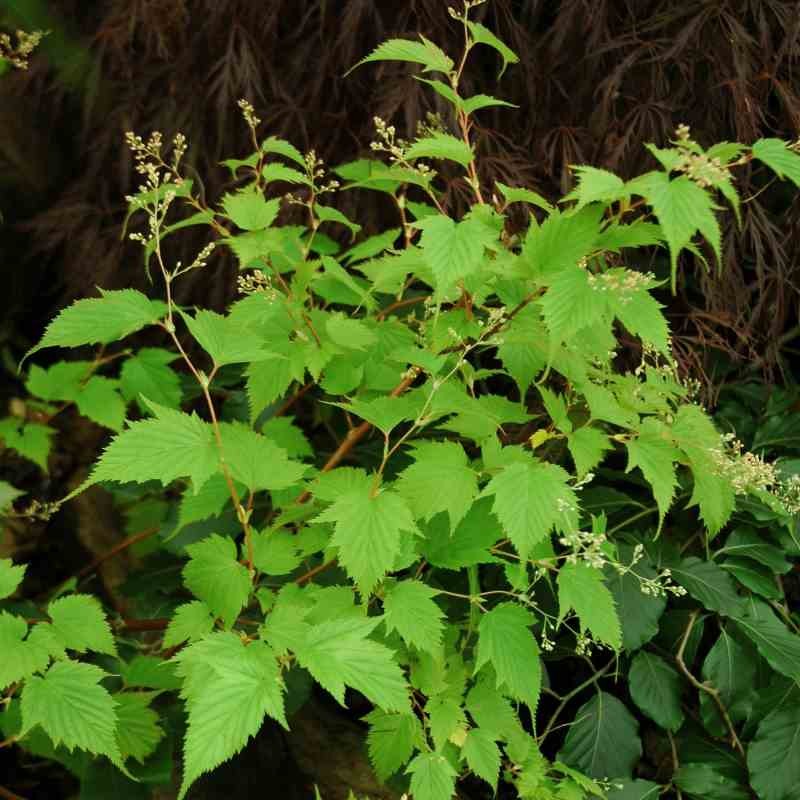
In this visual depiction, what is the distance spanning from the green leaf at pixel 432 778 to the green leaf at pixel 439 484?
0.37m

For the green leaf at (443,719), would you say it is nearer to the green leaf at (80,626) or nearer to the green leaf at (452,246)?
the green leaf at (80,626)

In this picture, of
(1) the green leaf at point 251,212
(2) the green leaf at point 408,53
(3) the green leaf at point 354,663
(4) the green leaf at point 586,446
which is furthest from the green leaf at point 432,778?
(2) the green leaf at point 408,53

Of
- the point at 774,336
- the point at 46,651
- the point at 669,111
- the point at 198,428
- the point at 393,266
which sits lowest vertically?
the point at 46,651

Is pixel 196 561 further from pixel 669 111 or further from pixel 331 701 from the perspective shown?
pixel 669 111

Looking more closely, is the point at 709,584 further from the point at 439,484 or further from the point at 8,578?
the point at 8,578

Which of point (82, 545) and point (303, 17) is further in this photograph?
point (82, 545)

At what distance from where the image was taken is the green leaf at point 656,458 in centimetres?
131

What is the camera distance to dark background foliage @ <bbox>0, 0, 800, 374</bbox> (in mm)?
1897

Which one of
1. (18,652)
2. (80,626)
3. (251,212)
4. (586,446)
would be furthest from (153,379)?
(586,446)

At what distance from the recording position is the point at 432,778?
4.36 feet

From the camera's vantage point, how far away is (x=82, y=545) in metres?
2.76

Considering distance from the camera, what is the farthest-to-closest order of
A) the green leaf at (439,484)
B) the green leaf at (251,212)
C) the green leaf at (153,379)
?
the green leaf at (153,379) < the green leaf at (251,212) < the green leaf at (439,484)

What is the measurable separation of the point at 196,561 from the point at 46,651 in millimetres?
244

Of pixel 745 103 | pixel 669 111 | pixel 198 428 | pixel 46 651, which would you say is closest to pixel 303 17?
pixel 669 111
